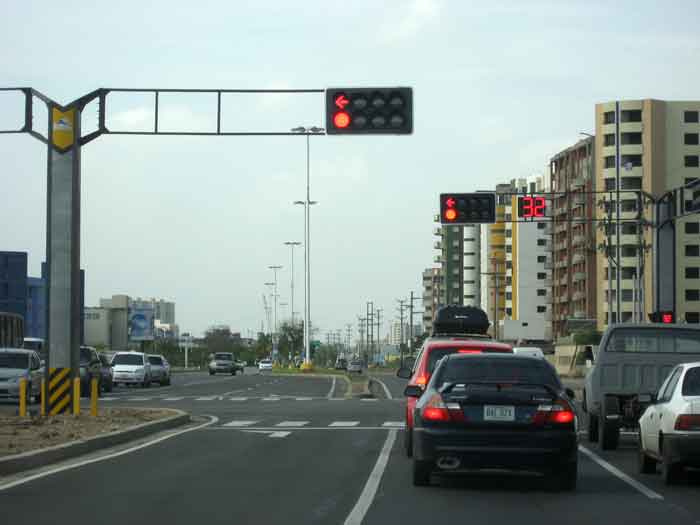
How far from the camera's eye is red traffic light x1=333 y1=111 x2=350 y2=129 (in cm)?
2652

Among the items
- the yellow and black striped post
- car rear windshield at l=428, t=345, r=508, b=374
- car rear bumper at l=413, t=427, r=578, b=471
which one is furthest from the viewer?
the yellow and black striped post

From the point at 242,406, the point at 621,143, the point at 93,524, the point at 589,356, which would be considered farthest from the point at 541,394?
the point at 621,143

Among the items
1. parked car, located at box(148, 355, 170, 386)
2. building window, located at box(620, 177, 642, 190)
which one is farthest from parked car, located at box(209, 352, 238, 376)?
building window, located at box(620, 177, 642, 190)

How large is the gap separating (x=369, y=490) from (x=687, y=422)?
3.65 metres

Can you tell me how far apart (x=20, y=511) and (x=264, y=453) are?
821 centimetres

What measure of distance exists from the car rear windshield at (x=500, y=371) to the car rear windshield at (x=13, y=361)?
87.4 feet

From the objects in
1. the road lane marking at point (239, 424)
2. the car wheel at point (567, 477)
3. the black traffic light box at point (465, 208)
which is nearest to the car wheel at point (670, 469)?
the car wheel at point (567, 477)

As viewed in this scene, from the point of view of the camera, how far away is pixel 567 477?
48.0 feet

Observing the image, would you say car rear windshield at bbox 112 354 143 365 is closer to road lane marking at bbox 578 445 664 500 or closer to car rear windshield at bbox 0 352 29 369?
car rear windshield at bbox 0 352 29 369

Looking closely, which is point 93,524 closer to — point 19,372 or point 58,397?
point 58,397

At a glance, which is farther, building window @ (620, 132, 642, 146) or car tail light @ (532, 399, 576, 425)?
building window @ (620, 132, 642, 146)

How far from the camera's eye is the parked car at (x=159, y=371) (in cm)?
6419

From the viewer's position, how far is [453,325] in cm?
4206

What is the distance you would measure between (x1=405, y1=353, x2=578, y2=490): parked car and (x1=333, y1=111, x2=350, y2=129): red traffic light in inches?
501
